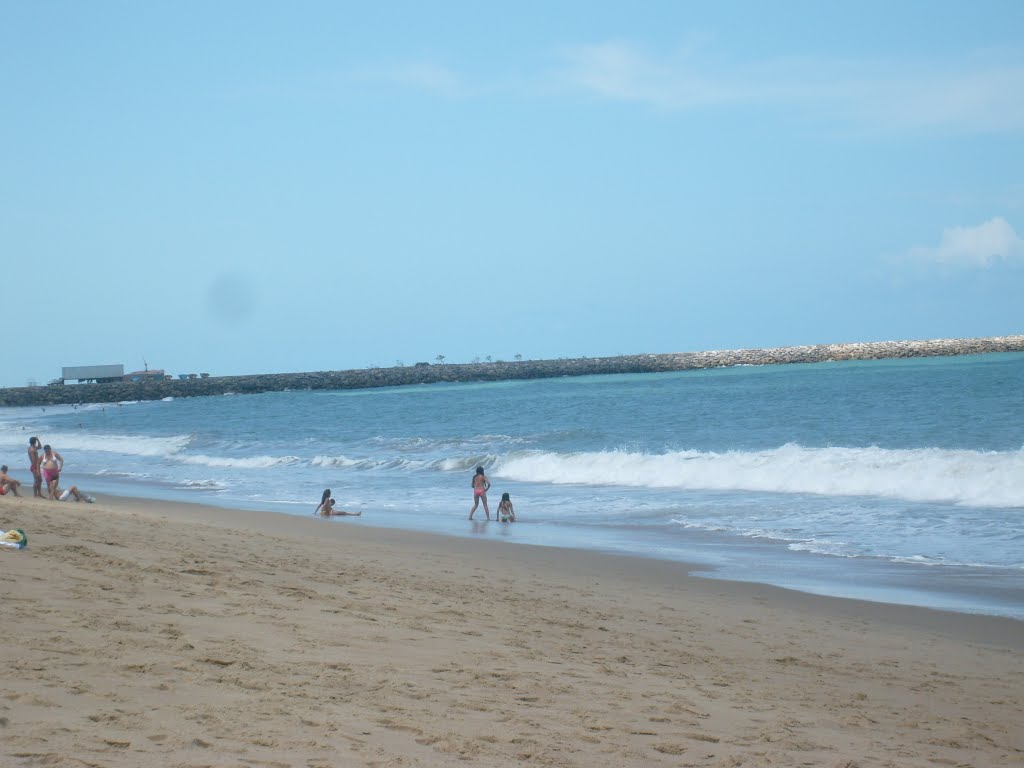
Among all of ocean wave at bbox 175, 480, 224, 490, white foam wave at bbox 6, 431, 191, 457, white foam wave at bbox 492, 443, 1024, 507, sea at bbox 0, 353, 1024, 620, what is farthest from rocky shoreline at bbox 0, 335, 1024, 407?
white foam wave at bbox 492, 443, 1024, 507

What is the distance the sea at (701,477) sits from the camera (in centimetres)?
1222

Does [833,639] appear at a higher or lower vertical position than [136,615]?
lower

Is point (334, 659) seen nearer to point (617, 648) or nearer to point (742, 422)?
point (617, 648)

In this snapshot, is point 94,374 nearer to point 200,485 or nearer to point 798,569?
point 200,485

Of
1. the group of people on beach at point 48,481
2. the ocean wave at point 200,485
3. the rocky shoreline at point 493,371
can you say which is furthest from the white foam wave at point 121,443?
the rocky shoreline at point 493,371

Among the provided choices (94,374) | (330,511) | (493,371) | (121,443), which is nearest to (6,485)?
(330,511)

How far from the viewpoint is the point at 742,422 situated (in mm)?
35688

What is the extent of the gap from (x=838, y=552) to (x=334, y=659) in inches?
335

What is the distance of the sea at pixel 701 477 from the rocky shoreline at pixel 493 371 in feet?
166

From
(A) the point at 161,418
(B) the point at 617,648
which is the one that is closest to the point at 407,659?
(B) the point at 617,648

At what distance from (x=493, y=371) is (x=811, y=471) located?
302ft

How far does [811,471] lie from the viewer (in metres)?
20.9

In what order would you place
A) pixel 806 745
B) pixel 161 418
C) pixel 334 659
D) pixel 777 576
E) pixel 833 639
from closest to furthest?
pixel 806 745 < pixel 334 659 < pixel 833 639 < pixel 777 576 < pixel 161 418

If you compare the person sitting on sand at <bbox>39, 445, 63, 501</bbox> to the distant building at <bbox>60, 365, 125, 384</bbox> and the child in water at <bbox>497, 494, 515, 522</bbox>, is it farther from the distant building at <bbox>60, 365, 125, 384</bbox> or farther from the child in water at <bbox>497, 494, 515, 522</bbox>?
the distant building at <bbox>60, 365, 125, 384</bbox>
